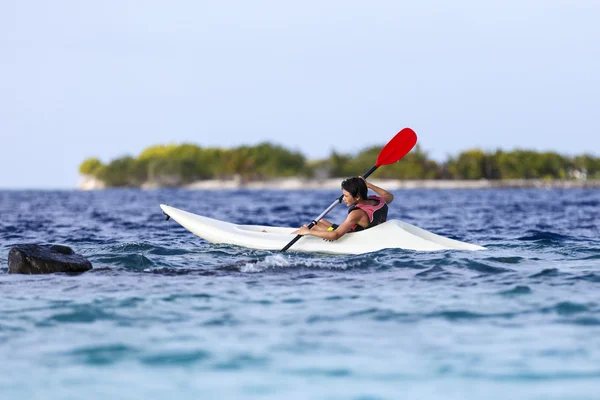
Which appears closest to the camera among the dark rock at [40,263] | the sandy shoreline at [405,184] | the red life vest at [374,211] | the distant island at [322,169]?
the dark rock at [40,263]

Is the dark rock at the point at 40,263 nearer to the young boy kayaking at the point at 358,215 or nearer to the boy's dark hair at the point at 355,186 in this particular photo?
the young boy kayaking at the point at 358,215

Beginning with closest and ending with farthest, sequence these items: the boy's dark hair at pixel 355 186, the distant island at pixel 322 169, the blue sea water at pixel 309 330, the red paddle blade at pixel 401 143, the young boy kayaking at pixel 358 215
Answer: the blue sea water at pixel 309 330, the boy's dark hair at pixel 355 186, the young boy kayaking at pixel 358 215, the red paddle blade at pixel 401 143, the distant island at pixel 322 169

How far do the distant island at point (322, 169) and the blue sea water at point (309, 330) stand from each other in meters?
117

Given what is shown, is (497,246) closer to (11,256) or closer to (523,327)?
(523,327)

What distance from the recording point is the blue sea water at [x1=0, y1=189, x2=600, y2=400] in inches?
178

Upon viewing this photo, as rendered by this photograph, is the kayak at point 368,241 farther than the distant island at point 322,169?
No

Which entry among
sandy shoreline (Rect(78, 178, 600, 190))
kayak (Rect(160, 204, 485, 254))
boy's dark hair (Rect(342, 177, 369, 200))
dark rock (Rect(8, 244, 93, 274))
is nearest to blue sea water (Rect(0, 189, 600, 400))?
dark rock (Rect(8, 244, 93, 274))

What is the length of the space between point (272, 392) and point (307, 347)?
31.4 inches

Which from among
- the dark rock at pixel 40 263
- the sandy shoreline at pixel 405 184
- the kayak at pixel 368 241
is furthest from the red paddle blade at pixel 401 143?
the sandy shoreline at pixel 405 184

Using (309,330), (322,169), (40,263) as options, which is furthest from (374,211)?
(322,169)

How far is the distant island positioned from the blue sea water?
116993mm

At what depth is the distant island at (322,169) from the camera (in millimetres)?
124125

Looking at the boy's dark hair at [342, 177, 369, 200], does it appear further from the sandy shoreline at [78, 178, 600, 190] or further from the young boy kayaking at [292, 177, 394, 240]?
the sandy shoreline at [78, 178, 600, 190]

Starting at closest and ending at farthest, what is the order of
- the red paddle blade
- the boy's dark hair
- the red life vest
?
the boy's dark hair
the red life vest
the red paddle blade
